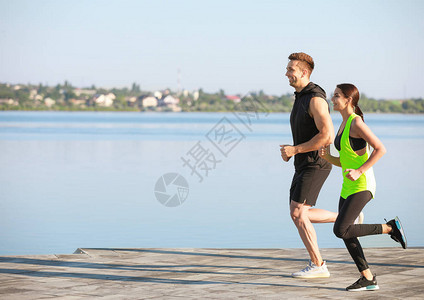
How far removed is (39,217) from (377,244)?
22.1ft

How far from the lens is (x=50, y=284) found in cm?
605

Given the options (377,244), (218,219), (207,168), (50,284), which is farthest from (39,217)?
(207,168)

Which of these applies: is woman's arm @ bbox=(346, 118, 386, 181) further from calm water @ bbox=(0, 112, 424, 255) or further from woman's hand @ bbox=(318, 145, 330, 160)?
calm water @ bbox=(0, 112, 424, 255)

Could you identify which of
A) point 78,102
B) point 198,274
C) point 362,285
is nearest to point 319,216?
point 362,285

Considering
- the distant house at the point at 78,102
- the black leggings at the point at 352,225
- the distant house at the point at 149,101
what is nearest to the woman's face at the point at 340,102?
the black leggings at the point at 352,225

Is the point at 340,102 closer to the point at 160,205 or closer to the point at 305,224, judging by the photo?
the point at 305,224

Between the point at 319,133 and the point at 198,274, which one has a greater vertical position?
the point at 319,133

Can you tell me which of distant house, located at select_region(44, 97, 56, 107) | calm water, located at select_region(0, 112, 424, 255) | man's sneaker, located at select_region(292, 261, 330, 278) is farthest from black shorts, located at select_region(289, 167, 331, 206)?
distant house, located at select_region(44, 97, 56, 107)

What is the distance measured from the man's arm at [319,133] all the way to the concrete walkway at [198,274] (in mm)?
1076

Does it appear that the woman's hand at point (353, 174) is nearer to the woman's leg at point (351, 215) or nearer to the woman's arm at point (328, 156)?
the woman's leg at point (351, 215)

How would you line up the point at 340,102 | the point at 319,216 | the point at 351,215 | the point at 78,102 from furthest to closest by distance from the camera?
the point at 78,102
the point at 319,216
the point at 340,102
the point at 351,215

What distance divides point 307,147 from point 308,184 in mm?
301

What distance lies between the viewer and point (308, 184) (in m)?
6.12

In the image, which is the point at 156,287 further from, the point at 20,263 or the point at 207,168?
the point at 207,168
